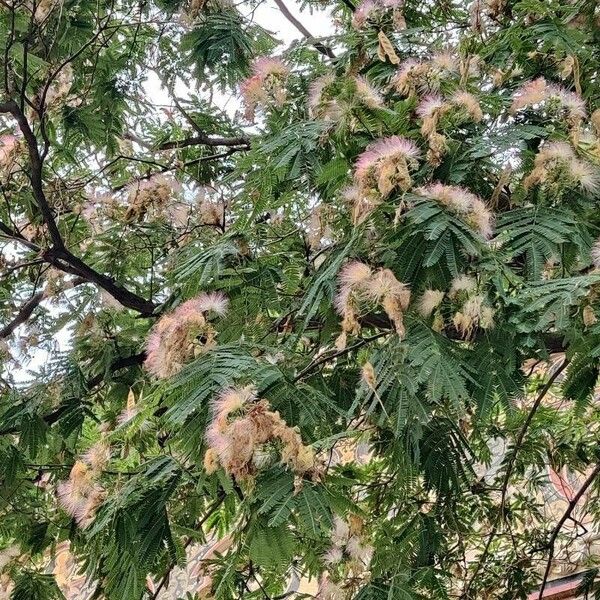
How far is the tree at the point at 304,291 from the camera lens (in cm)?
191

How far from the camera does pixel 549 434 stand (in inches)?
143

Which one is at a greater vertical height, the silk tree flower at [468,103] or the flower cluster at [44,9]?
the flower cluster at [44,9]

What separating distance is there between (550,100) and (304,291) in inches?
34.7

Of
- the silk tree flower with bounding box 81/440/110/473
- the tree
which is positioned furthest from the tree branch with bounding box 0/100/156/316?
the silk tree flower with bounding box 81/440/110/473

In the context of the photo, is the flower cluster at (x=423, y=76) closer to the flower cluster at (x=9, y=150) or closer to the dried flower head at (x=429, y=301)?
the dried flower head at (x=429, y=301)

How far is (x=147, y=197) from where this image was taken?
10.2 ft

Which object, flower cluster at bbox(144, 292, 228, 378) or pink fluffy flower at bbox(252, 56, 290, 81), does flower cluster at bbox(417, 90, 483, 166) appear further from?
flower cluster at bbox(144, 292, 228, 378)

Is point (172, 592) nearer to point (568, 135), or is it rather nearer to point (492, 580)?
point (492, 580)

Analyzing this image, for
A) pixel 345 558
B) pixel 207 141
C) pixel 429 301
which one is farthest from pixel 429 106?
pixel 207 141

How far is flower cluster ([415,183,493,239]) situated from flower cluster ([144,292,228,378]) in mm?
614

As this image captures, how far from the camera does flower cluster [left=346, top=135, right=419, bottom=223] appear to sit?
1911 millimetres

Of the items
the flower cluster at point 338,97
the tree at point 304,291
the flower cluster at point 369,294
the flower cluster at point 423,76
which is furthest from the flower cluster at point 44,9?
the flower cluster at point 369,294

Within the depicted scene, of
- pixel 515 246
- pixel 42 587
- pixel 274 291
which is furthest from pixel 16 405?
pixel 515 246

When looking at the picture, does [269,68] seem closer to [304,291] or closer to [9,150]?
[304,291]
